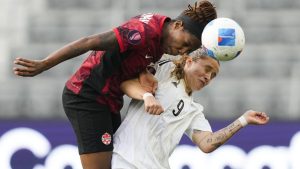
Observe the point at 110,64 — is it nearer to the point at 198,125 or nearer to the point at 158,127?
the point at 158,127

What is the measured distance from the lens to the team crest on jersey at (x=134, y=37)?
5.14m

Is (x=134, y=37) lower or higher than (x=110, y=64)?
higher

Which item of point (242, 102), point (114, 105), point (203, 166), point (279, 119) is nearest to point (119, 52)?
point (114, 105)

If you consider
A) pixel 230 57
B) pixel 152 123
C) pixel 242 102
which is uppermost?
pixel 230 57

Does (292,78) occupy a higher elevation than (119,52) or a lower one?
lower

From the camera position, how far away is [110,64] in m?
5.35

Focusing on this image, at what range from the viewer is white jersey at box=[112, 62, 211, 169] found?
548 centimetres

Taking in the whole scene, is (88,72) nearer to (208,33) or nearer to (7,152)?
(208,33)

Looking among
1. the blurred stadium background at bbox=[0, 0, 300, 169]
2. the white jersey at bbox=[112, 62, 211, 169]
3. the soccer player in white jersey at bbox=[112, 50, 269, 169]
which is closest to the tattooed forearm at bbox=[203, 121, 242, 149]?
the soccer player in white jersey at bbox=[112, 50, 269, 169]

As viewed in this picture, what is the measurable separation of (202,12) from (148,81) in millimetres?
499

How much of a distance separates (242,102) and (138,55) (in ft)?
13.0

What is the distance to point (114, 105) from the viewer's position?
5566 millimetres

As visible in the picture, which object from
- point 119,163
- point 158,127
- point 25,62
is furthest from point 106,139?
point 25,62

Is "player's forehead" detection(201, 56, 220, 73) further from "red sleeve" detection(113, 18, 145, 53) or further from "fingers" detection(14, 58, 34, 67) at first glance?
"fingers" detection(14, 58, 34, 67)
